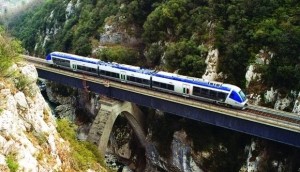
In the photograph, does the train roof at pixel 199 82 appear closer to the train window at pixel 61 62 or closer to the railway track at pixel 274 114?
the railway track at pixel 274 114

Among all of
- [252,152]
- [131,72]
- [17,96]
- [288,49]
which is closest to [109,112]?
[131,72]

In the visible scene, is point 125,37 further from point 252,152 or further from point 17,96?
point 17,96

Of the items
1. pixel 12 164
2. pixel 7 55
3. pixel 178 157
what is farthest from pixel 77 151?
pixel 178 157

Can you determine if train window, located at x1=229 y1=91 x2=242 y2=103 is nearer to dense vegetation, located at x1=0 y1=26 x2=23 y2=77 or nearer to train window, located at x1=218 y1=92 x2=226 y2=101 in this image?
train window, located at x1=218 y1=92 x2=226 y2=101

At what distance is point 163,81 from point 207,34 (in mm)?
13068

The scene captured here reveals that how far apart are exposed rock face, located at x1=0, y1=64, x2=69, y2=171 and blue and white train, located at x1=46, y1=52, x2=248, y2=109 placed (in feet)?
76.4

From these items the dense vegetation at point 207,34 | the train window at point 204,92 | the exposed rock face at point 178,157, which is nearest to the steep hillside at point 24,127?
the train window at point 204,92

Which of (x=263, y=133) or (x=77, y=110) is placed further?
(x=77, y=110)

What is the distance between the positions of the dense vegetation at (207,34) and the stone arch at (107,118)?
31.0 ft

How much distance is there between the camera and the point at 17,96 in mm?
29203

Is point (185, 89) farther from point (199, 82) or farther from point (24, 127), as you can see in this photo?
point (24, 127)

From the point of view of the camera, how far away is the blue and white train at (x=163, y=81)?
49.8 m

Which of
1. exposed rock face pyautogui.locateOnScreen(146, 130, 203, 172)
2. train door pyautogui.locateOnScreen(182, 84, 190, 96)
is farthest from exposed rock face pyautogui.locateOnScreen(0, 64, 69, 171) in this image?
exposed rock face pyautogui.locateOnScreen(146, 130, 203, 172)

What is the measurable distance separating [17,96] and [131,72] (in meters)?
30.9
